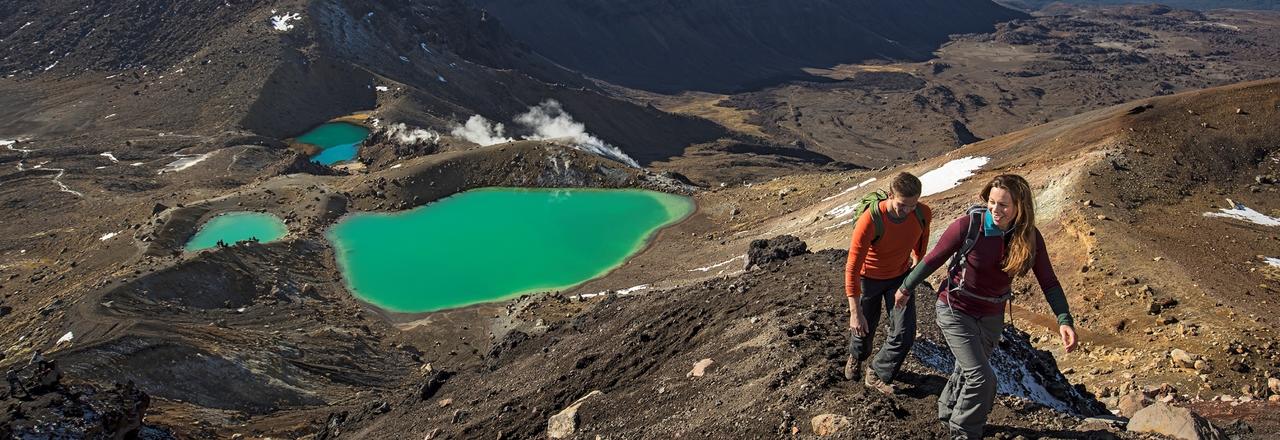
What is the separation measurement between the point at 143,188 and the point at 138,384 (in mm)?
38949

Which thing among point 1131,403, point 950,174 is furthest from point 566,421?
point 950,174

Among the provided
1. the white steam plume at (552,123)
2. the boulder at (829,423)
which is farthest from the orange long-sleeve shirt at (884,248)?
the white steam plume at (552,123)

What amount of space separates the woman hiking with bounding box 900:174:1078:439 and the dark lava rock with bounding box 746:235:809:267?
1341 cm

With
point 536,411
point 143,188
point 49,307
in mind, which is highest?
point 536,411

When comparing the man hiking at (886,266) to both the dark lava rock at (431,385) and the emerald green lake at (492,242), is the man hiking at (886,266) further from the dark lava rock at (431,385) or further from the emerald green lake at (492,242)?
the emerald green lake at (492,242)

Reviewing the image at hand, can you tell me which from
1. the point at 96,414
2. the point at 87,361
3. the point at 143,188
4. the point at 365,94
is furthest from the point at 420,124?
the point at 96,414

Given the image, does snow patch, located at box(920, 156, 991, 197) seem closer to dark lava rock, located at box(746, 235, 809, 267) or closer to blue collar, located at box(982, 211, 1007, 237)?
dark lava rock, located at box(746, 235, 809, 267)

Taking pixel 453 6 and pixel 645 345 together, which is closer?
pixel 645 345

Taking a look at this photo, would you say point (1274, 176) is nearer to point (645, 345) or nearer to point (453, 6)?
point (645, 345)

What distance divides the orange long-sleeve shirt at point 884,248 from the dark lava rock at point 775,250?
39.5ft

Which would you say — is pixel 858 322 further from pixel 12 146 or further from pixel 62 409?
pixel 12 146

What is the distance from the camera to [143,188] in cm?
5203

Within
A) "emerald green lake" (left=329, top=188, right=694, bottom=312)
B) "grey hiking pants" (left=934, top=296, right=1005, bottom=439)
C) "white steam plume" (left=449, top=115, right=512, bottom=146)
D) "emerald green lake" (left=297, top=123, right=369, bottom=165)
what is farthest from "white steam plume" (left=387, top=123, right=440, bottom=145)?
"grey hiking pants" (left=934, top=296, right=1005, bottom=439)

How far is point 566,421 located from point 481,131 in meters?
60.1
